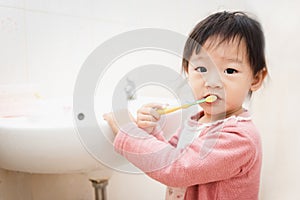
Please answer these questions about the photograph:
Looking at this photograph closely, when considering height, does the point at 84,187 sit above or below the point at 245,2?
below

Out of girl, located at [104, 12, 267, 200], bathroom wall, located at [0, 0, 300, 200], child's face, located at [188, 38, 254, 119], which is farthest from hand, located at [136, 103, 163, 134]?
bathroom wall, located at [0, 0, 300, 200]

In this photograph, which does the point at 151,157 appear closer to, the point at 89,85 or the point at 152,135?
the point at 152,135

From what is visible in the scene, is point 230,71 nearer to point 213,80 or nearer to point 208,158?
point 213,80

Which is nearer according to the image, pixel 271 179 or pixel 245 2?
pixel 271 179

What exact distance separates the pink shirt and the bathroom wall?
0.56ft

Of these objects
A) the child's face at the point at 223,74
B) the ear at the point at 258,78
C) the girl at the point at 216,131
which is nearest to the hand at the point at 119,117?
the girl at the point at 216,131

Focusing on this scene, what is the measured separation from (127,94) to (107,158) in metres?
0.20

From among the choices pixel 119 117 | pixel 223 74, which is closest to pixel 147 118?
pixel 119 117

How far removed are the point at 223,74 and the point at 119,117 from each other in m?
0.21

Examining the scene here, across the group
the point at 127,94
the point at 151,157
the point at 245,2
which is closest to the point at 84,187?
the point at 127,94

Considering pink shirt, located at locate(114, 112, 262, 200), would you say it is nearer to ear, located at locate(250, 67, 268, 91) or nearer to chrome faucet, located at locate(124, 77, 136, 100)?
ear, located at locate(250, 67, 268, 91)

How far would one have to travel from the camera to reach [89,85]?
26.0 inches

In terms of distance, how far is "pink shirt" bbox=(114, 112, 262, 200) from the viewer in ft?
1.63

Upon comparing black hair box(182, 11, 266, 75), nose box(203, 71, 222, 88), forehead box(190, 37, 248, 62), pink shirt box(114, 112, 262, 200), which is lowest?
pink shirt box(114, 112, 262, 200)
